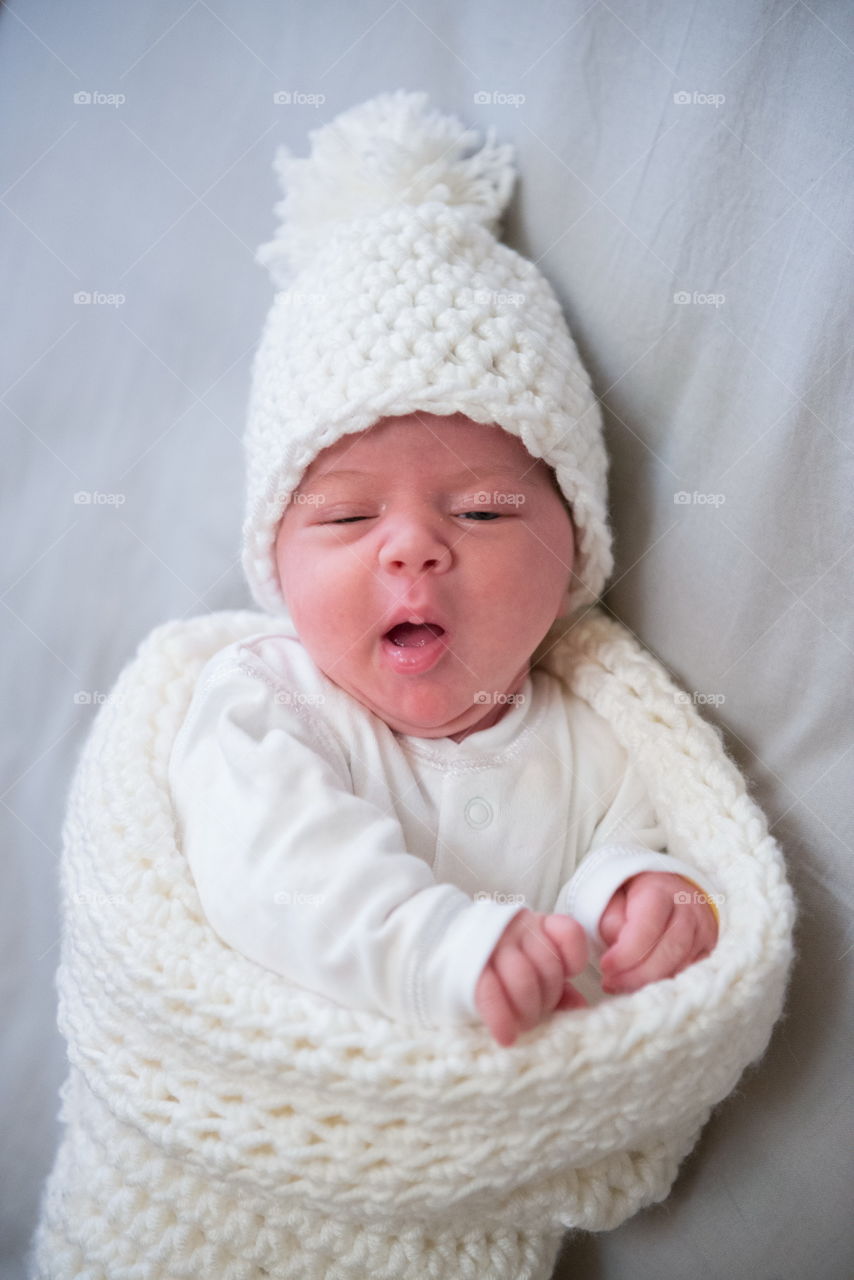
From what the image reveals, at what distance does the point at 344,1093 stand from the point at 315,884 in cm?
18

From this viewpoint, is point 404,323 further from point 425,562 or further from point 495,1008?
point 495,1008

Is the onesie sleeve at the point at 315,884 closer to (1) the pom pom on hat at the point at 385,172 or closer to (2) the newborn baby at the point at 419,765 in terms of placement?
(2) the newborn baby at the point at 419,765

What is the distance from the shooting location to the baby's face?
1.06 m

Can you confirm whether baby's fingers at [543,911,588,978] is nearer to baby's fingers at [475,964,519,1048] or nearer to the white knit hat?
baby's fingers at [475,964,519,1048]

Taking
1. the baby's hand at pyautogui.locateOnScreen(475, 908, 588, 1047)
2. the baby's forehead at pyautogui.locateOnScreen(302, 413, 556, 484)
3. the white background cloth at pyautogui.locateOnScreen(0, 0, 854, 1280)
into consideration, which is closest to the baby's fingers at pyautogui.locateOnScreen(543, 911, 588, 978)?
the baby's hand at pyautogui.locateOnScreen(475, 908, 588, 1047)

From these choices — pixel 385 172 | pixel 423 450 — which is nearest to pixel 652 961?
pixel 423 450

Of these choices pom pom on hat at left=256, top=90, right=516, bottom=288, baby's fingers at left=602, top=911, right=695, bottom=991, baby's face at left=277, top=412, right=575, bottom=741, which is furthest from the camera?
pom pom on hat at left=256, top=90, right=516, bottom=288

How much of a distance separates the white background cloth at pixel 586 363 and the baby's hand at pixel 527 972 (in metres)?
0.31

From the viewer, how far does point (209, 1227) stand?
0.92 meters

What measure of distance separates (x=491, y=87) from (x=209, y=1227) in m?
1.39

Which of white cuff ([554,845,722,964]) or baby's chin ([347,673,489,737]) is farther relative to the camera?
baby's chin ([347,673,489,737])

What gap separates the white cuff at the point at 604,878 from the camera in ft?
3.24

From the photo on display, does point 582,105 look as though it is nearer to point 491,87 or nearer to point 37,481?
point 491,87

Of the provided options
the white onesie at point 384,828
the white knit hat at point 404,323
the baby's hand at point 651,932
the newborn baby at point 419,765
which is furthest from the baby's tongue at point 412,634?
the baby's hand at point 651,932
